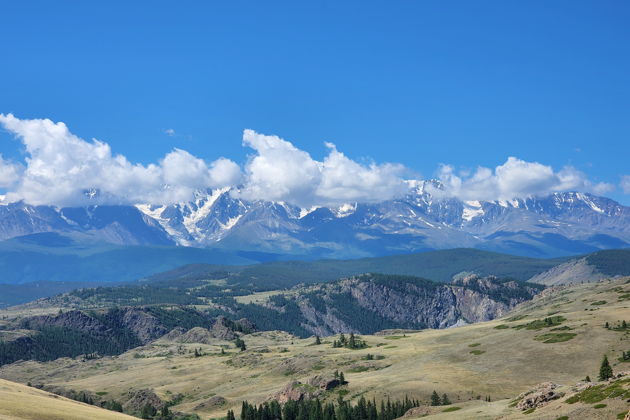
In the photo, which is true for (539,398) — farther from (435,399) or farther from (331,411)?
(331,411)

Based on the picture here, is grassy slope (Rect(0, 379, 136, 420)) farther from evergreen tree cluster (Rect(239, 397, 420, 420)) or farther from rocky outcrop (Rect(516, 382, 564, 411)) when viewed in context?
rocky outcrop (Rect(516, 382, 564, 411))

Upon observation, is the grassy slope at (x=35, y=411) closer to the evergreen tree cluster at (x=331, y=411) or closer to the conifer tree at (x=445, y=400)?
the evergreen tree cluster at (x=331, y=411)

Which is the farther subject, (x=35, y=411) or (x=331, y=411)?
(x=331, y=411)

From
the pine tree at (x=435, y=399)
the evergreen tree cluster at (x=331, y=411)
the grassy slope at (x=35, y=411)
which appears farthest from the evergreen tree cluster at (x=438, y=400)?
the grassy slope at (x=35, y=411)

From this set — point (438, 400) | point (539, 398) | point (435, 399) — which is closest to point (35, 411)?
point (539, 398)

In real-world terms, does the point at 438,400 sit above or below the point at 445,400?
above

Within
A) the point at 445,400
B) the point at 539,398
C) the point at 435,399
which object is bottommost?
the point at 445,400

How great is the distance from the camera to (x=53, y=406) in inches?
4727

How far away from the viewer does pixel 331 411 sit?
584 feet

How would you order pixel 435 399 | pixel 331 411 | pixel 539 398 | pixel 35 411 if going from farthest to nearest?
pixel 331 411 → pixel 435 399 → pixel 539 398 → pixel 35 411

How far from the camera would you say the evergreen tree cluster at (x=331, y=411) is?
6747 inches

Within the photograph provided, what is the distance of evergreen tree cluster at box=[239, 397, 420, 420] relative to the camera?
171375mm

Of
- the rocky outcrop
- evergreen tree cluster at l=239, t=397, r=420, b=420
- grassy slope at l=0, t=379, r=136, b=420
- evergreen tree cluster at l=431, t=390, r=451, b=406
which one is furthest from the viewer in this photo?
evergreen tree cluster at l=431, t=390, r=451, b=406

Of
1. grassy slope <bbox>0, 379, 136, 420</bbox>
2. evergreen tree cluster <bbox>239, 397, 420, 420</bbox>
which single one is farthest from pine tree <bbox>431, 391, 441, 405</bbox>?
grassy slope <bbox>0, 379, 136, 420</bbox>
